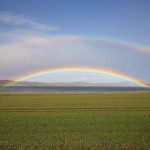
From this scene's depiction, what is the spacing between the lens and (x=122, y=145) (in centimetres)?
1462

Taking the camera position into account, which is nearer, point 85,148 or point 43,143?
point 85,148

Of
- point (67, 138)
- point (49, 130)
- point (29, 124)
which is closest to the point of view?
point (67, 138)

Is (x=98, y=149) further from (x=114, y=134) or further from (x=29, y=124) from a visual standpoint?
(x=29, y=124)

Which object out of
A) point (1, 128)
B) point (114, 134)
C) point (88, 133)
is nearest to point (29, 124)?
point (1, 128)

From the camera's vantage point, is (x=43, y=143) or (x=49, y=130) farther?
(x=49, y=130)

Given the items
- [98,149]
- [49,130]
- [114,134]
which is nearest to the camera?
[98,149]

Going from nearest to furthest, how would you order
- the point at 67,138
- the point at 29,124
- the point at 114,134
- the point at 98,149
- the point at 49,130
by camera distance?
the point at 98,149 < the point at 67,138 < the point at 114,134 < the point at 49,130 < the point at 29,124

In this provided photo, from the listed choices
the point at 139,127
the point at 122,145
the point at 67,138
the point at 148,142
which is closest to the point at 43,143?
the point at 67,138

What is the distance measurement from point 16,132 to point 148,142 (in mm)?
9176

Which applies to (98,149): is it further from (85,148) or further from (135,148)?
(135,148)

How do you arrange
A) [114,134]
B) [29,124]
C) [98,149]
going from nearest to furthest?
[98,149]
[114,134]
[29,124]

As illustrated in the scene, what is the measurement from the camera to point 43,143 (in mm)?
15078

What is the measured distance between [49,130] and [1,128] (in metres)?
4.02

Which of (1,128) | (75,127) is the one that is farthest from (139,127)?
(1,128)
